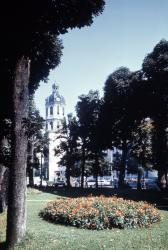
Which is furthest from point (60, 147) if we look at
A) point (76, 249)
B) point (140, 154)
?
point (76, 249)

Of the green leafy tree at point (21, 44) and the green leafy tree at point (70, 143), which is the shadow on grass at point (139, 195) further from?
the green leafy tree at point (70, 143)

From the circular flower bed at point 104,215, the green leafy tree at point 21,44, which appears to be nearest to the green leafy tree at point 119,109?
the circular flower bed at point 104,215

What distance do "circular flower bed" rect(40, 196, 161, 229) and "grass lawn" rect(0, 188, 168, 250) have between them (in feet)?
1.99

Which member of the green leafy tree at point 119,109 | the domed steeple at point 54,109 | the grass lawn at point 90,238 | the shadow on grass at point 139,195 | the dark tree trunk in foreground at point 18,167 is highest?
the domed steeple at point 54,109

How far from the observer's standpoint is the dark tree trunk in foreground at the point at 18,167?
12977 mm

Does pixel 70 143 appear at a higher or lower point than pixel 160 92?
lower

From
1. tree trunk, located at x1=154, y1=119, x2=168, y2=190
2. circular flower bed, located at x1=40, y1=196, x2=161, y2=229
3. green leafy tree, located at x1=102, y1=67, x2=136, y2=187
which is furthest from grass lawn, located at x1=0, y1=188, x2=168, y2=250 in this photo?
green leafy tree, located at x1=102, y1=67, x2=136, y2=187

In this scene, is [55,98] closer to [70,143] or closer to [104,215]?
[70,143]

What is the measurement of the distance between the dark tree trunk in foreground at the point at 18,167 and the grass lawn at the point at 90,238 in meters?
0.62

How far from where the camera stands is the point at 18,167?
43.1ft

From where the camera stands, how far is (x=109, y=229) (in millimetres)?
16375

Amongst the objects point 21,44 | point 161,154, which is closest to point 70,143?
point 161,154

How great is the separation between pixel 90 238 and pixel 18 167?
407cm

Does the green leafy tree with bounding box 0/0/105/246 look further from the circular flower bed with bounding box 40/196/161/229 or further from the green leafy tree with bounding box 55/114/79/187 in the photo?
the green leafy tree with bounding box 55/114/79/187
